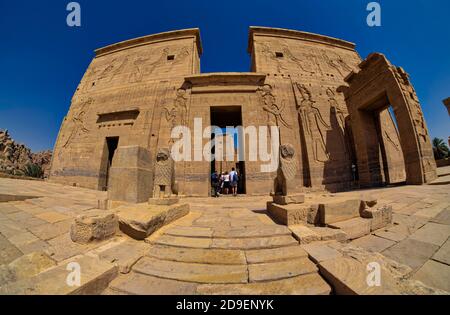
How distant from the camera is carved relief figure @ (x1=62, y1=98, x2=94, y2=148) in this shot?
10.2m

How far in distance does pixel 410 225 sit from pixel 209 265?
3667 mm

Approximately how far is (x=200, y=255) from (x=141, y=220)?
43.9 inches

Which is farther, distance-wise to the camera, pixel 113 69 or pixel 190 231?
pixel 113 69

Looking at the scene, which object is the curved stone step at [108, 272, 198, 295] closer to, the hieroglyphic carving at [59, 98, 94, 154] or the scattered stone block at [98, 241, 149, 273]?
the scattered stone block at [98, 241, 149, 273]

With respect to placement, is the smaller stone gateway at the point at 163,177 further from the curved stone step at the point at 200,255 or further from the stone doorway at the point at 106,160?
the stone doorway at the point at 106,160

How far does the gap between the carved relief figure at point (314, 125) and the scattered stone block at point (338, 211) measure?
591 cm

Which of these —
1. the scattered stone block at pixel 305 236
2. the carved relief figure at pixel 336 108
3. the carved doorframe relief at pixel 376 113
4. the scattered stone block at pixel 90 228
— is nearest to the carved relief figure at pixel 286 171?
the scattered stone block at pixel 305 236

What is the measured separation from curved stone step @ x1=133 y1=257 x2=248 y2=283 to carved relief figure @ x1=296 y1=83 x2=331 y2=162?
836 centimetres

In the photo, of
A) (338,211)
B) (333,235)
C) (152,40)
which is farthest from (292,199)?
(152,40)

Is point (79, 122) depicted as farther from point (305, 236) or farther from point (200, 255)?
point (305, 236)

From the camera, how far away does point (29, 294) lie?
51.4 inches

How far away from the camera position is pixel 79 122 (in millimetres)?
10461
